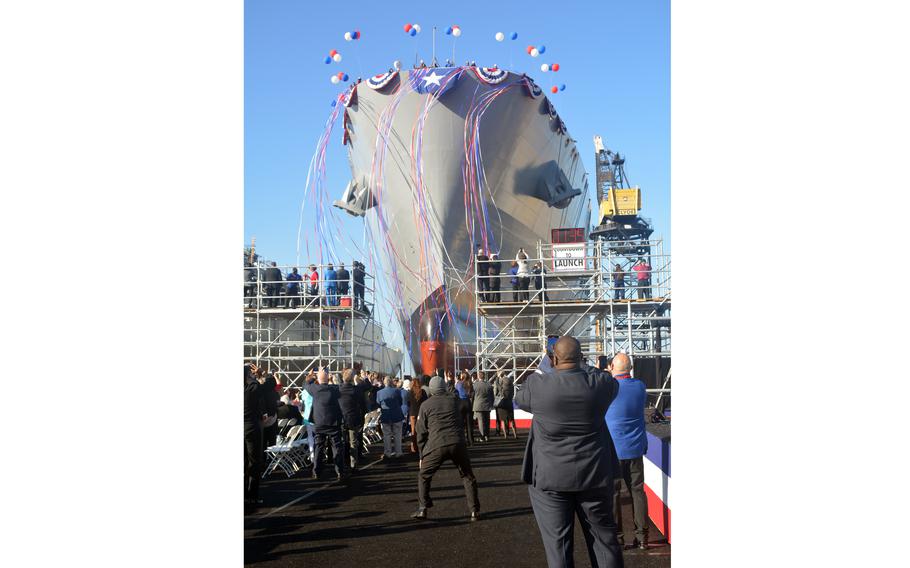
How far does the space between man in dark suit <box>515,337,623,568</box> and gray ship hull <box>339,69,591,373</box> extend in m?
18.6

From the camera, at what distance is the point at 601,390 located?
4570 millimetres

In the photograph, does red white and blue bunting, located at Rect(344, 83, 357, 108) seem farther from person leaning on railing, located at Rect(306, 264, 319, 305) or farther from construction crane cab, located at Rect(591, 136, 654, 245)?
construction crane cab, located at Rect(591, 136, 654, 245)

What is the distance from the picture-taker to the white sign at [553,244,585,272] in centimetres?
1916

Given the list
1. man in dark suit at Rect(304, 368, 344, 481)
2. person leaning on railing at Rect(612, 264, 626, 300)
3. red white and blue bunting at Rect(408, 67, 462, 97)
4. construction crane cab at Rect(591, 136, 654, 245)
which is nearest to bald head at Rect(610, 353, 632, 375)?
man in dark suit at Rect(304, 368, 344, 481)

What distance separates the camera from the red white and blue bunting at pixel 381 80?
2406cm

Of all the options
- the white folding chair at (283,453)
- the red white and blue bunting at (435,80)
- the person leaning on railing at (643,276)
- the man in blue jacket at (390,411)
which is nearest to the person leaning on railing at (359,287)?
the red white and blue bunting at (435,80)

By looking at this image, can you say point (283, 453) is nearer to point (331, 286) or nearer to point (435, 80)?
point (331, 286)

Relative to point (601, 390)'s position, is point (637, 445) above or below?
below

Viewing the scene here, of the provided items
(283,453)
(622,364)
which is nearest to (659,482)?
(622,364)

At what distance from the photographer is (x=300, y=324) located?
859 inches

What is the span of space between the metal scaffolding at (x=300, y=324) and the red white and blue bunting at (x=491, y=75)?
6.93 metres
